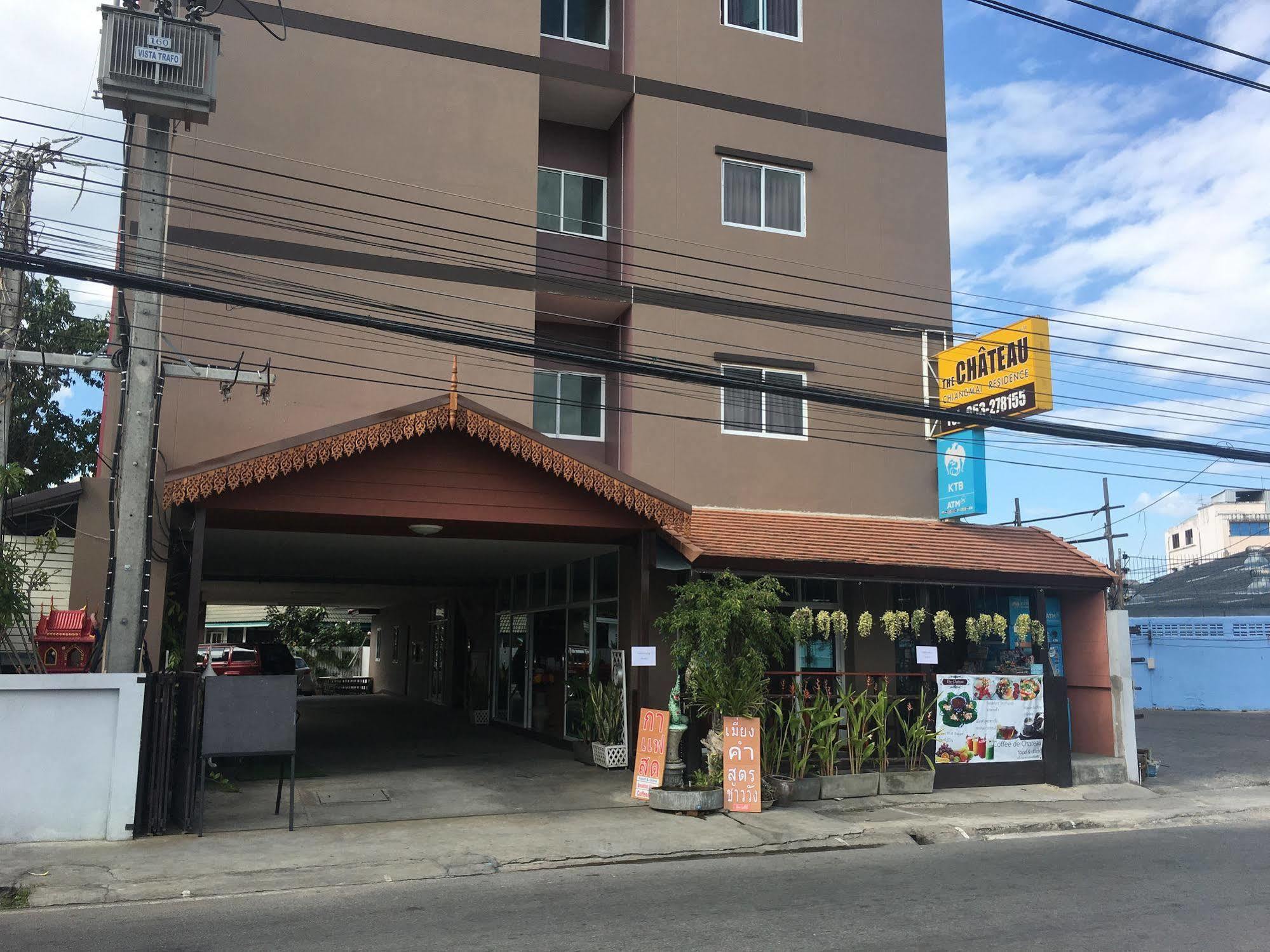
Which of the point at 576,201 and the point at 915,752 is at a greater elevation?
the point at 576,201

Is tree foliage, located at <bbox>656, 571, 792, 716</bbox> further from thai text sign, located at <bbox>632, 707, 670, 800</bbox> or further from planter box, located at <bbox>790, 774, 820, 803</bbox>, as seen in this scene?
planter box, located at <bbox>790, 774, 820, 803</bbox>

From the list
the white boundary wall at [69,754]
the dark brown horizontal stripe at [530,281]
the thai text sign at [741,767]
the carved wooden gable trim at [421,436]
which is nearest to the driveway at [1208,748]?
the thai text sign at [741,767]

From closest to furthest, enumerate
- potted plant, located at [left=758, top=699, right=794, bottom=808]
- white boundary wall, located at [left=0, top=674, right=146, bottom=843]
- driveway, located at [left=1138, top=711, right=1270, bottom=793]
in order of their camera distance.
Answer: white boundary wall, located at [left=0, top=674, right=146, bottom=843] < potted plant, located at [left=758, top=699, right=794, bottom=808] < driveway, located at [left=1138, top=711, right=1270, bottom=793]

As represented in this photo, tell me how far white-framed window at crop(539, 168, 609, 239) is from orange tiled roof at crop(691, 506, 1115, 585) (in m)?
5.44

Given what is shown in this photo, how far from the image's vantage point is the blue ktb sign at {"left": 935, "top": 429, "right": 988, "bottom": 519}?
16.7 metres

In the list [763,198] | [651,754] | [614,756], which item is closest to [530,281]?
[763,198]

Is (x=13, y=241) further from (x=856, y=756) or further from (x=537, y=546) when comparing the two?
(x=856, y=756)

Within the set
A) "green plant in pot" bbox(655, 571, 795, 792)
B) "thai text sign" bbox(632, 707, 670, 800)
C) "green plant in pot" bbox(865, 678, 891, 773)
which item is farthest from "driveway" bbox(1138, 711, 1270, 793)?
"thai text sign" bbox(632, 707, 670, 800)

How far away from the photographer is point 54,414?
26156mm

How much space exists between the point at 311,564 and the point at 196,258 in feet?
21.0

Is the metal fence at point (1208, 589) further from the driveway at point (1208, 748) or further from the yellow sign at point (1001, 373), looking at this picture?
the yellow sign at point (1001, 373)

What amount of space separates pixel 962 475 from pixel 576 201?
7.95m

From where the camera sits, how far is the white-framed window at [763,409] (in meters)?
17.0

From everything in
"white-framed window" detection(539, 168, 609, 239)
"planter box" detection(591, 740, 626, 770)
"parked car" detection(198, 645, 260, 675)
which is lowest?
"planter box" detection(591, 740, 626, 770)
